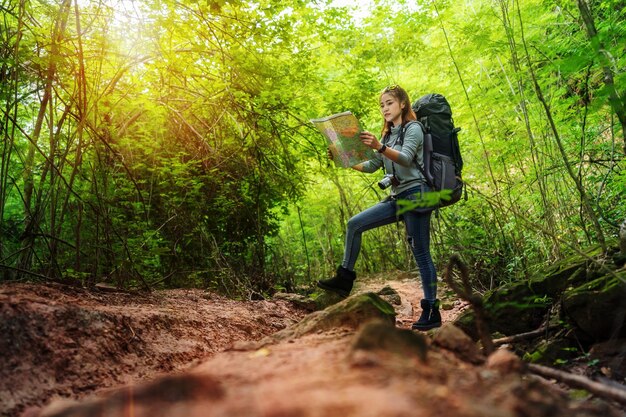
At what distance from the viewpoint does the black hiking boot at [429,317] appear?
3.36 m

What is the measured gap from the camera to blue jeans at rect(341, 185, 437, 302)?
341cm

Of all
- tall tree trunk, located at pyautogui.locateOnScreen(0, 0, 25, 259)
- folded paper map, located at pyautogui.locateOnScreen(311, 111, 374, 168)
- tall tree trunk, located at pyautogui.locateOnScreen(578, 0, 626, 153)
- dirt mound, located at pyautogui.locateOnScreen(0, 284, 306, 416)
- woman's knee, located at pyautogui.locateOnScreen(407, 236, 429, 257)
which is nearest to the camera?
dirt mound, located at pyautogui.locateOnScreen(0, 284, 306, 416)

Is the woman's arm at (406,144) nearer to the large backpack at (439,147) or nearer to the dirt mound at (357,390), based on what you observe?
the large backpack at (439,147)

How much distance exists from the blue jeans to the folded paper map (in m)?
0.45

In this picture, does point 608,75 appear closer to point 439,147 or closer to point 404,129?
point 439,147

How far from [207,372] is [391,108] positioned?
8.68 ft

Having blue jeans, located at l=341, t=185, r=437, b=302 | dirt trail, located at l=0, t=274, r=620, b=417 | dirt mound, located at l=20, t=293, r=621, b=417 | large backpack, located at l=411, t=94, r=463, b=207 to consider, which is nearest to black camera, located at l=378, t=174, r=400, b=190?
blue jeans, located at l=341, t=185, r=437, b=302

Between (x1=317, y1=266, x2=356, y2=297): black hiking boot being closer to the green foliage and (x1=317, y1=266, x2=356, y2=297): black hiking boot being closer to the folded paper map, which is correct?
the folded paper map

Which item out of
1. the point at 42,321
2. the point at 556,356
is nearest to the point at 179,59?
the point at 42,321

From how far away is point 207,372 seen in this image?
1603 millimetres

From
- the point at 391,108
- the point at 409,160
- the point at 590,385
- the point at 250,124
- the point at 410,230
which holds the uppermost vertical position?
the point at 250,124

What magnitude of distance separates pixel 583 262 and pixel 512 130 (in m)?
2.66

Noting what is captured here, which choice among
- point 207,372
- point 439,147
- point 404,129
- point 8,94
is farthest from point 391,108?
point 8,94

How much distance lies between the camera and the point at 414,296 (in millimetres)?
6531
